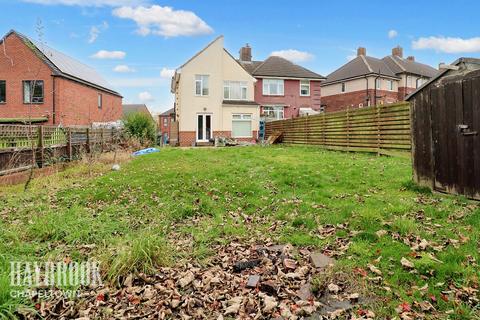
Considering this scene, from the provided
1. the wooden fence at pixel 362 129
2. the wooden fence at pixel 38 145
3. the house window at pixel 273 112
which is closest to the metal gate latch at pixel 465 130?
the wooden fence at pixel 362 129

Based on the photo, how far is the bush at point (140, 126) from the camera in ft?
76.7

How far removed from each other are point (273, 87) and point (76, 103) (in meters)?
18.1

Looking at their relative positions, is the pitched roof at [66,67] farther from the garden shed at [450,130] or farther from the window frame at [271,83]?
the garden shed at [450,130]

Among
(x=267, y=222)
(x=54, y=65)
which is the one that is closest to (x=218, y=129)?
(x=54, y=65)

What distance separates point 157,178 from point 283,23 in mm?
15885

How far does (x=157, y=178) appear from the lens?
8.91 meters

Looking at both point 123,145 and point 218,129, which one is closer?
point 123,145

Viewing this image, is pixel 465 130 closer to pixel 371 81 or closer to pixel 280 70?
pixel 280 70

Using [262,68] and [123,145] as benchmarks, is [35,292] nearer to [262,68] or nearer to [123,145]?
[123,145]

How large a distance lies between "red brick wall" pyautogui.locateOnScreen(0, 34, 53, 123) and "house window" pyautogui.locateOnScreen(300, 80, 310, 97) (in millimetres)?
22408

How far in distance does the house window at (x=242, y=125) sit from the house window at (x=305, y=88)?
7.66m

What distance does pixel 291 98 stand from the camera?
3328cm

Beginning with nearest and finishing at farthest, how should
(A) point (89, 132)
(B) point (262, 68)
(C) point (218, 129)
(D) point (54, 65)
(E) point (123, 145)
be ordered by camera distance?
1. (A) point (89, 132)
2. (E) point (123, 145)
3. (D) point (54, 65)
4. (C) point (218, 129)
5. (B) point (262, 68)

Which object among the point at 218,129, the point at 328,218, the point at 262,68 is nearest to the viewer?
the point at 328,218
